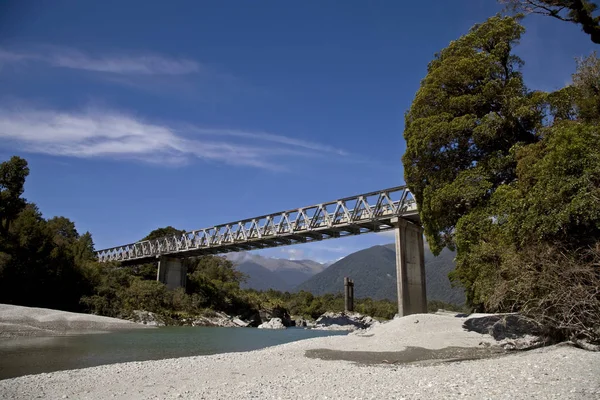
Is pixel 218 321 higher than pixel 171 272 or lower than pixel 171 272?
lower

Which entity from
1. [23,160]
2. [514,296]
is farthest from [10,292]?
[514,296]

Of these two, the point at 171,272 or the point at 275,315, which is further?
the point at 275,315

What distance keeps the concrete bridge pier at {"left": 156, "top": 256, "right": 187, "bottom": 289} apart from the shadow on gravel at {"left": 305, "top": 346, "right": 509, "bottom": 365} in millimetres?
51906

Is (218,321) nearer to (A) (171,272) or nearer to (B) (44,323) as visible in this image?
(A) (171,272)

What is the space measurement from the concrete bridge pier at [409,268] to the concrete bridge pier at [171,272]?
43.9m

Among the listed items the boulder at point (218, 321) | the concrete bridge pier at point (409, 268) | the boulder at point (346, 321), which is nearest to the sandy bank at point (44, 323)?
the boulder at point (218, 321)

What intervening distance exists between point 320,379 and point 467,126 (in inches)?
567

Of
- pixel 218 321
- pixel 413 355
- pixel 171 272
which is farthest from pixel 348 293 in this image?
pixel 413 355

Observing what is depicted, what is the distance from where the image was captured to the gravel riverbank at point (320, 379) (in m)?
8.12

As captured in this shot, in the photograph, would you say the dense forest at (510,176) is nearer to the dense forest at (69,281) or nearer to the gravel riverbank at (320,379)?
the gravel riverbank at (320,379)

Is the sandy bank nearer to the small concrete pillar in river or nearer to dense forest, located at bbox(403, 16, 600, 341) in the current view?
dense forest, located at bbox(403, 16, 600, 341)

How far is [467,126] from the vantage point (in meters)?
19.3

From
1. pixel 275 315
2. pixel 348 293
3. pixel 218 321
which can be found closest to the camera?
pixel 218 321

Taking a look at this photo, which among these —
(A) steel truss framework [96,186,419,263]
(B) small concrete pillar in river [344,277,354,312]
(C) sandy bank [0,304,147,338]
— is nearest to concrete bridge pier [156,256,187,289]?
(A) steel truss framework [96,186,419,263]
